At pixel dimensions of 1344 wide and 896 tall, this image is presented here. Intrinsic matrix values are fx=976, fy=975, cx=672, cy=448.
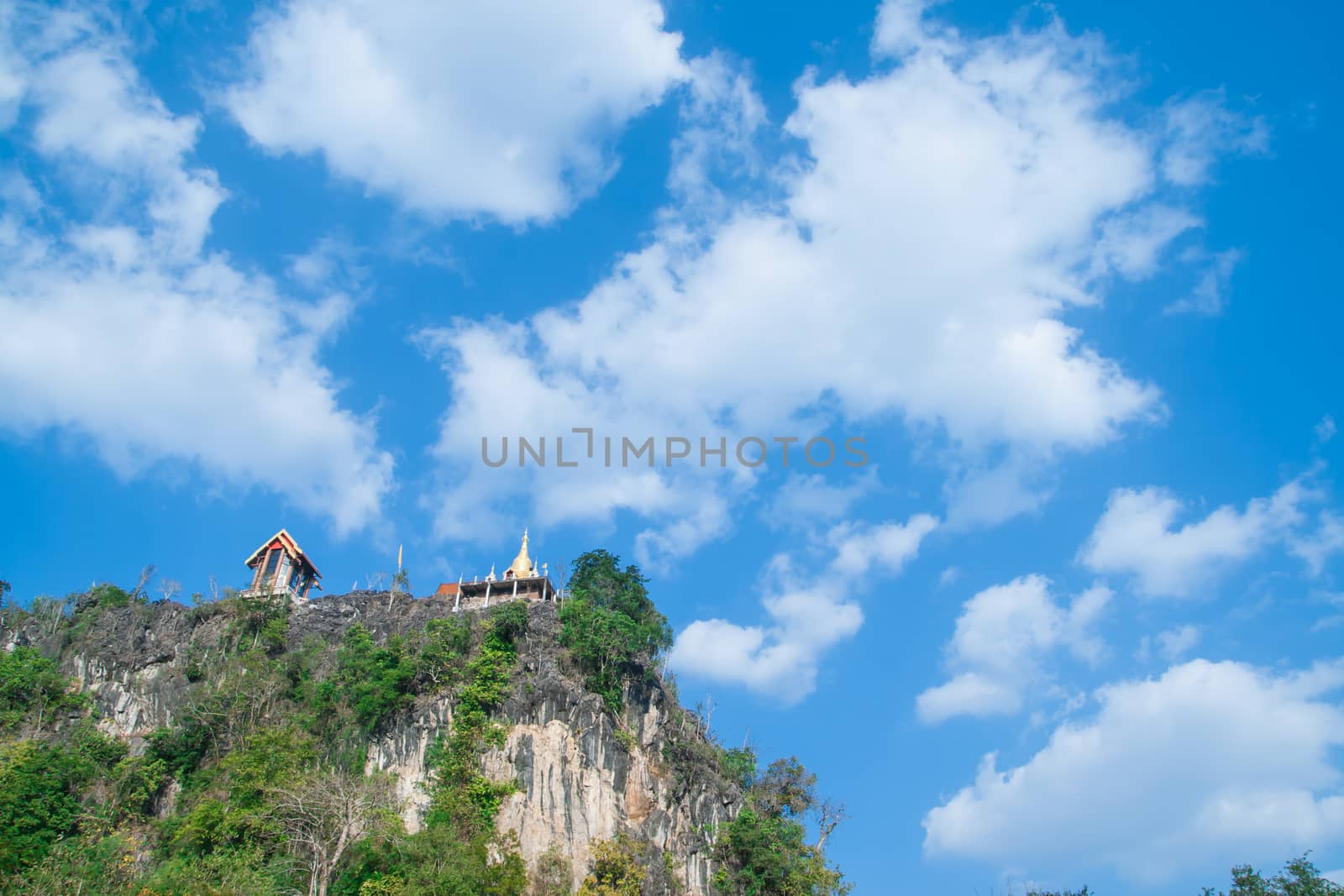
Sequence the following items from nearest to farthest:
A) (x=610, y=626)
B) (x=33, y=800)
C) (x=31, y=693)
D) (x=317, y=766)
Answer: (x=33, y=800)
(x=317, y=766)
(x=610, y=626)
(x=31, y=693)

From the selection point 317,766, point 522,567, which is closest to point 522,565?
point 522,567

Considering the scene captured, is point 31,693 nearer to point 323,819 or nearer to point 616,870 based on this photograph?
point 323,819

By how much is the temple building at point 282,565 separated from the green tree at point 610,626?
2363 centimetres

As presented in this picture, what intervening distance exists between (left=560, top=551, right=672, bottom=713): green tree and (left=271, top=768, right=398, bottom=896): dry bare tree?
12.7 metres

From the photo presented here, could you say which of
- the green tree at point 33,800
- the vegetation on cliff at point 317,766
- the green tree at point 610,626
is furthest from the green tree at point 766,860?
the green tree at point 33,800

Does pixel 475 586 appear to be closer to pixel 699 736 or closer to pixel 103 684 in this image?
pixel 699 736

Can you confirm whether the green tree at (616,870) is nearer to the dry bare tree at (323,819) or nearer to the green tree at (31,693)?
the dry bare tree at (323,819)

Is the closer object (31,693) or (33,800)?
(33,800)

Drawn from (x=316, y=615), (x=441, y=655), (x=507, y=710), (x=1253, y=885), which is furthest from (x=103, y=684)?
(x=1253, y=885)

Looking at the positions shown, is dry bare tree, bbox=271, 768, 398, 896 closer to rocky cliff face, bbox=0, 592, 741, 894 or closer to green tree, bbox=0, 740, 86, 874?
rocky cliff face, bbox=0, 592, 741, 894

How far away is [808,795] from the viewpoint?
55094 mm

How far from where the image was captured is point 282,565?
69000mm

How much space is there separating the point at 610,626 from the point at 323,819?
55.9 ft

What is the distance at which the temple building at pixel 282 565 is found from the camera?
6850 cm
